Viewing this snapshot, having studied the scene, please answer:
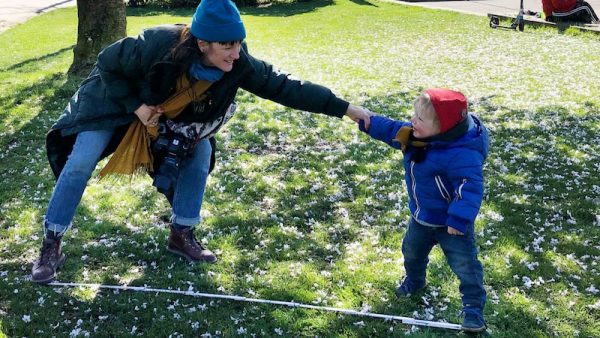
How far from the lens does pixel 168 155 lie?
A: 398cm

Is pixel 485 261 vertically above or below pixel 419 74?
above

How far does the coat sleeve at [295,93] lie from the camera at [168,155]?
59 centimetres

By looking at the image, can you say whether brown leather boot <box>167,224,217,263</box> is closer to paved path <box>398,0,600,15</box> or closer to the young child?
the young child

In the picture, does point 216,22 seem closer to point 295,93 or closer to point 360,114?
point 295,93

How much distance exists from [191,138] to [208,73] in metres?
0.56

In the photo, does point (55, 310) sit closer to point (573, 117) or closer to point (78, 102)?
point (78, 102)

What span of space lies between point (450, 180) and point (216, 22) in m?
1.66

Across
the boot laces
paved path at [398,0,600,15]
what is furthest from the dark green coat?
paved path at [398,0,600,15]

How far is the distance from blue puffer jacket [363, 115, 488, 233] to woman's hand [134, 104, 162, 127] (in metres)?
1.56

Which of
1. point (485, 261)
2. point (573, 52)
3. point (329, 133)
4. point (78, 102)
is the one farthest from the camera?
point (573, 52)

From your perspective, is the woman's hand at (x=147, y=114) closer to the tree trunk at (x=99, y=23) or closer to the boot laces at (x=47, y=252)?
the boot laces at (x=47, y=252)

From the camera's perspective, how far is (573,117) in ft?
27.5

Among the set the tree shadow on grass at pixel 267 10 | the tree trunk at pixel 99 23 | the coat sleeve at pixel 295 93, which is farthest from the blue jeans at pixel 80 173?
the tree shadow on grass at pixel 267 10

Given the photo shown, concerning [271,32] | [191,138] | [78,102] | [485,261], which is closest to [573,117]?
[485,261]
